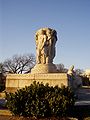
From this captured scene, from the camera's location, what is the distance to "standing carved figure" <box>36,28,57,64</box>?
1797 cm

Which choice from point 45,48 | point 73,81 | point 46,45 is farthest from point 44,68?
point 73,81

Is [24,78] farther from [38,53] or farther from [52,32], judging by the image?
[52,32]

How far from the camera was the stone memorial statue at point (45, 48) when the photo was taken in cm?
1792

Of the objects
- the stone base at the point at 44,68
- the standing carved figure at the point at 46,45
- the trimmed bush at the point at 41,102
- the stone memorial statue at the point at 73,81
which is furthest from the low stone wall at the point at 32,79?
the trimmed bush at the point at 41,102

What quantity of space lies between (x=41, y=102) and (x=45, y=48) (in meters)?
8.80

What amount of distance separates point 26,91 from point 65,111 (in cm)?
168

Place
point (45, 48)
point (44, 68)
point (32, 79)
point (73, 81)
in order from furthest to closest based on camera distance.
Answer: point (73, 81)
point (45, 48)
point (44, 68)
point (32, 79)

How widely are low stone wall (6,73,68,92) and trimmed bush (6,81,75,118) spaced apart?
16.2 feet

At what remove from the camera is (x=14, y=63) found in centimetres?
6506

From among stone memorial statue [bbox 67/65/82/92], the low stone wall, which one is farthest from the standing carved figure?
the low stone wall

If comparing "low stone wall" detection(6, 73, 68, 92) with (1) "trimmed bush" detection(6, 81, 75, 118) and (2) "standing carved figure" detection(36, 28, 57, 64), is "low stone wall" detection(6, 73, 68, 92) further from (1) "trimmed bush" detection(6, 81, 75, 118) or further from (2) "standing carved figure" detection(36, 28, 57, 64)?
(1) "trimmed bush" detection(6, 81, 75, 118)

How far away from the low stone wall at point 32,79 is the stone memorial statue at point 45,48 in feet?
4.80

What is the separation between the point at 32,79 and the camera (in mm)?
16219

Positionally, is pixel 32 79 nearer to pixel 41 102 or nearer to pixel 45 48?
pixel 45 48
